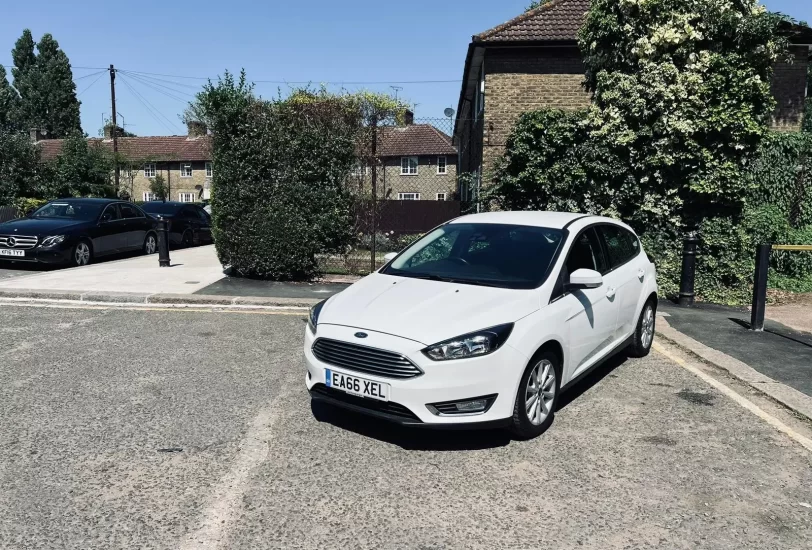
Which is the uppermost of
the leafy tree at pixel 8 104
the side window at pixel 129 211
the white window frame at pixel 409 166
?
the leafy tree at pixel 8 104

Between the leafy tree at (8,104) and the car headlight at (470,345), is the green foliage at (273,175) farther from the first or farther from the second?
the leafy tree at (8,104)

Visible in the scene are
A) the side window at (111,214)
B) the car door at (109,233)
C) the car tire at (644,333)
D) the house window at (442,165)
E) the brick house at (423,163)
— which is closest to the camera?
the car tire at (644,333)

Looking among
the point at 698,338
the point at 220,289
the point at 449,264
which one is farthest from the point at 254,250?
the point at 698,338

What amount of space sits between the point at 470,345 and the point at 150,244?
14.0 meters

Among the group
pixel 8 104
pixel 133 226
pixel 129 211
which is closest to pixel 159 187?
pixel 8 104

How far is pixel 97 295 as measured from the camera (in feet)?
29.7

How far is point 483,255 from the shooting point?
16.7ft

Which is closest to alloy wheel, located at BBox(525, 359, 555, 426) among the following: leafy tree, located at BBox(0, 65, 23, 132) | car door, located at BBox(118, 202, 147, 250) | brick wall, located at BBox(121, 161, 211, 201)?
car door, located at BBox(118, 202, 147, 250)

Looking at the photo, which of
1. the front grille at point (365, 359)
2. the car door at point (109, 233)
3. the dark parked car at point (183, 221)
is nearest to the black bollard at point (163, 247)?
the car door at point (109, 233)

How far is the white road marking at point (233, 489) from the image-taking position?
A: 2.96m

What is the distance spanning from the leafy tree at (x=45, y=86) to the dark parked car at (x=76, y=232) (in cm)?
5913

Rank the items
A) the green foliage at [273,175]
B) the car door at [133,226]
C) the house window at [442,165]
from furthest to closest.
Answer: the house window at [442,165]
the car door at [133,226]
the green foliage at [273,175]

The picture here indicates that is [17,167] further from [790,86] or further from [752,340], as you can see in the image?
[790,86]

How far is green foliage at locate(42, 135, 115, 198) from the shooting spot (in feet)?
84.9
